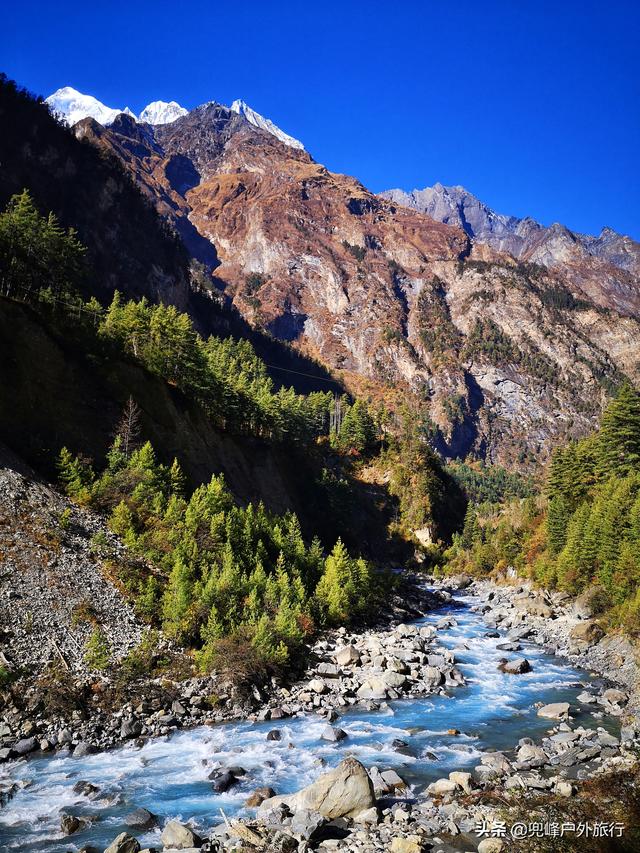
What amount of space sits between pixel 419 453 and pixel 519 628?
2445 inches

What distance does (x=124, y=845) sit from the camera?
14.0 metres

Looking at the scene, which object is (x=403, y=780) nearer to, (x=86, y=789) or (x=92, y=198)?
(x=86, y=789)

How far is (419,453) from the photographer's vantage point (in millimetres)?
107500

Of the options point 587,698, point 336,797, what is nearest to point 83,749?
point 336,797

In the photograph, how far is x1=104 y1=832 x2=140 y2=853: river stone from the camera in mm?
13774

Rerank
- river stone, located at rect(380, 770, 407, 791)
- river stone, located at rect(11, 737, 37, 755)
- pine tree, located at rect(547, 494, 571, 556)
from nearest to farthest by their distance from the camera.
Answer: river stone, located at rect(380, 770, 407, 791) < river stone, located at rect(11, 737, 37, 755) < pine tree, located at rect(547, 494, 571, 556)

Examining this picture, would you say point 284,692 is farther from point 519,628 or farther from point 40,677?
point 519,628

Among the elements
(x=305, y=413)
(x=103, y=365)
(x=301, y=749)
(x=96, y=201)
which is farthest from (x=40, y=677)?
(x=96, y=201)

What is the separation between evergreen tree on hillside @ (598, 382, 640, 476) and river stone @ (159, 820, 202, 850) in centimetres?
6151

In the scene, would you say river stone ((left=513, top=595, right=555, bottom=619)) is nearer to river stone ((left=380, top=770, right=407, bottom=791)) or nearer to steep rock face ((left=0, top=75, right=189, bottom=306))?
river stone ((left=380, top=770, right=407, bottom=791))

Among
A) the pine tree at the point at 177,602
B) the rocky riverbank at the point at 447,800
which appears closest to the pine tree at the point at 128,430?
the pine tree at the point at 177,602

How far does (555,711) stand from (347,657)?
11417 millimetres

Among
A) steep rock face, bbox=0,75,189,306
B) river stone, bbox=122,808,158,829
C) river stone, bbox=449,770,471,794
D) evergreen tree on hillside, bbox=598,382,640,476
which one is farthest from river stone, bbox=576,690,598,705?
steep rock face, bbox=0,75,189,306

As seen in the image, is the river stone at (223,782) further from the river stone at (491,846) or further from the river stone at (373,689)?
the river stone at (373,689)
